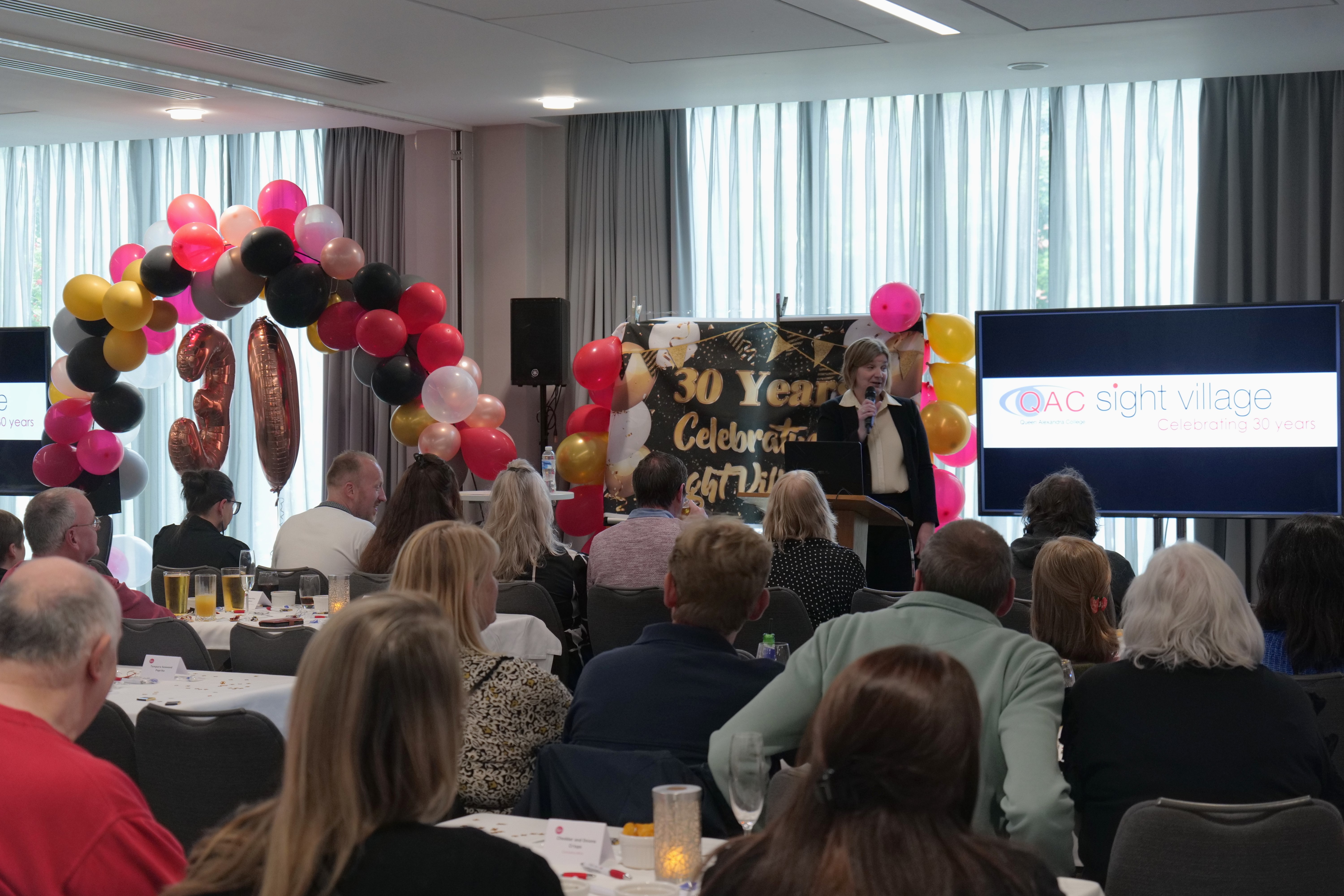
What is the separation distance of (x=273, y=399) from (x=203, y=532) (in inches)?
115

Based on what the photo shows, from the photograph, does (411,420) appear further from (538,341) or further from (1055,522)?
(1055,522)

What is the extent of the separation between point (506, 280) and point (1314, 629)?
6.51 metres

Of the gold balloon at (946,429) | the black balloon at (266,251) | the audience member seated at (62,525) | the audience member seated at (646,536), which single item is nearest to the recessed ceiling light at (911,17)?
the gold balloon at (946,429)

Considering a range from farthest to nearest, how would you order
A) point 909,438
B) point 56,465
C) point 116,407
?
1. point 56,465
2. point 116,407
3. point 909,438

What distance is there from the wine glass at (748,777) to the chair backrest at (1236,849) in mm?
603

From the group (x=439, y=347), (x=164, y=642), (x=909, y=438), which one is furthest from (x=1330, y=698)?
(x=439, y=347)

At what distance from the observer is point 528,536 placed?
215 inches

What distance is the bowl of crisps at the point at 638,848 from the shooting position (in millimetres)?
2309

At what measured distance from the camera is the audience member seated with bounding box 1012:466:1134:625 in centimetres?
489

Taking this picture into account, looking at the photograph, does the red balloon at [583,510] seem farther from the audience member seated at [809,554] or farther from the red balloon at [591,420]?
the audience member seated at [809,554]

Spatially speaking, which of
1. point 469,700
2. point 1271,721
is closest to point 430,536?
point 469,700

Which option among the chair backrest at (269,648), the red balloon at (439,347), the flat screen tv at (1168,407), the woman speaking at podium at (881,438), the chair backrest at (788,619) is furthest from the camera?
the red balloon at (439,347)

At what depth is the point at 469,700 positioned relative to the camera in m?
2.84

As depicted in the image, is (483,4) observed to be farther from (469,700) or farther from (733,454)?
(469,700)
